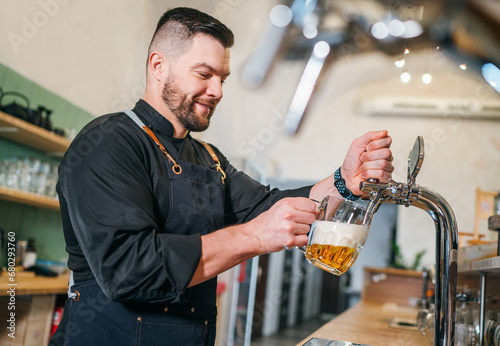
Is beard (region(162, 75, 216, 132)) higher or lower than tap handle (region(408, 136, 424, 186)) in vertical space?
higher

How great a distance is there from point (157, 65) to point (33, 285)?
1.56m

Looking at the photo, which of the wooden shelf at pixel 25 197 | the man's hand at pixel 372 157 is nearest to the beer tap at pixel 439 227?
the man's hand at pixel 372 157

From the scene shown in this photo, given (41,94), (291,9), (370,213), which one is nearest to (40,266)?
(41,94)

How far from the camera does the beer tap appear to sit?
0.83m

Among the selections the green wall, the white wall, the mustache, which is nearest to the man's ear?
the mustache

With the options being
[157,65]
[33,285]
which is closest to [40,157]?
[33,285]

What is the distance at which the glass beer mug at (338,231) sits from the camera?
0.87 metres

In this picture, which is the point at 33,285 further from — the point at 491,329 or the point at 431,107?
the point at 431,107

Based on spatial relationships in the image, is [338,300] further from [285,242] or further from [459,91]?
[285,242]

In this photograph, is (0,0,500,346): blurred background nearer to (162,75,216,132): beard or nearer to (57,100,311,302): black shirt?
(162,75,216,132): beard

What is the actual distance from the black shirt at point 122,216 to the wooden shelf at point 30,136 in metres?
1.61

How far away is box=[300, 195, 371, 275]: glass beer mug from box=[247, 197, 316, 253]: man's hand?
0.02 meters

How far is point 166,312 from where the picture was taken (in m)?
1.06

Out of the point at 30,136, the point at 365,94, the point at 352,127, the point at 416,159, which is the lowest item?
the point at 416,159
